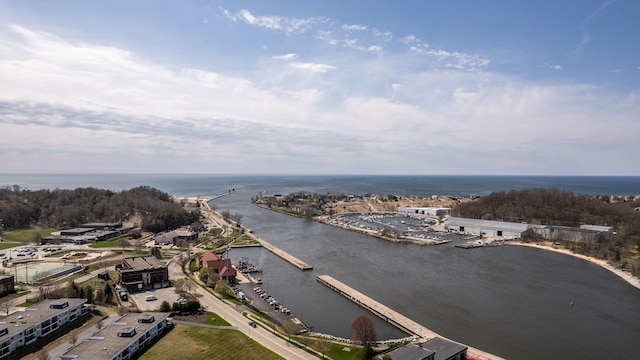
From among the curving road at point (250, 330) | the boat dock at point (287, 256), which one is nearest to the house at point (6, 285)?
the curving road at point (250, 330)

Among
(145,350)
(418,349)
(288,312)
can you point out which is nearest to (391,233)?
(288,312)

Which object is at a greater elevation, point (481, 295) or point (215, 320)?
point (215, 320)

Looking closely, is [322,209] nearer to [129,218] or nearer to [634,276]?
[129,218]

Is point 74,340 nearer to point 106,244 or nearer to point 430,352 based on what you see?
point 430,352

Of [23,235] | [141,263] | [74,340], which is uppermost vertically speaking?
[141,263]

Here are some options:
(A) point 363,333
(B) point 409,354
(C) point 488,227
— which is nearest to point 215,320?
(A) point 363,333
